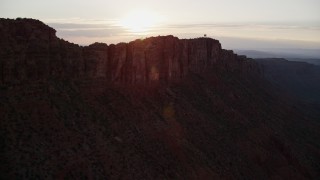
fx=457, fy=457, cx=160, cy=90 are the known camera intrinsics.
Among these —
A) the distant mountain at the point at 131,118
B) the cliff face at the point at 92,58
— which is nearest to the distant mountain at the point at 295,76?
the distant mountain at the point at 131,118

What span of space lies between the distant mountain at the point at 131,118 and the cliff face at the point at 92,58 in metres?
0.11

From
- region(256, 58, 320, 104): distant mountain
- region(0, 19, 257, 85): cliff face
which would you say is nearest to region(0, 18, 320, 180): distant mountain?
region(0, 19, 257, 85): cliff face

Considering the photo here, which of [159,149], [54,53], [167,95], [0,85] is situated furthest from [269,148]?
[0,85]

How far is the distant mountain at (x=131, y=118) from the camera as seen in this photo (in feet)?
136

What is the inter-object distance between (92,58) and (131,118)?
829cm

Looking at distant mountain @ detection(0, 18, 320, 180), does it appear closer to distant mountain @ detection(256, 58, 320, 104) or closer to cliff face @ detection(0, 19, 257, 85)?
cliff face @ detection(0, 19, 257, 85)

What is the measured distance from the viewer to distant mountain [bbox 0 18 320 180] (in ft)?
136

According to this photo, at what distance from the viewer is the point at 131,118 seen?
5341 cm

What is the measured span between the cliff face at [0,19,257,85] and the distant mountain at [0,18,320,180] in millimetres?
110

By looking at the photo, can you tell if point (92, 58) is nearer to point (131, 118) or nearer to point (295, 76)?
point (131, 118)

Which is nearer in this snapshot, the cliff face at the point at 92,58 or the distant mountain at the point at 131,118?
the distant mountain at the point at 131,118

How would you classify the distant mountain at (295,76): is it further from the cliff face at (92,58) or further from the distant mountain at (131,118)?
the cliff face at (92,58)

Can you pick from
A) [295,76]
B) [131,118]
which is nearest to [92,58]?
[131,118]

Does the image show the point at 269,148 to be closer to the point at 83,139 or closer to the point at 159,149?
the point at 159,149
